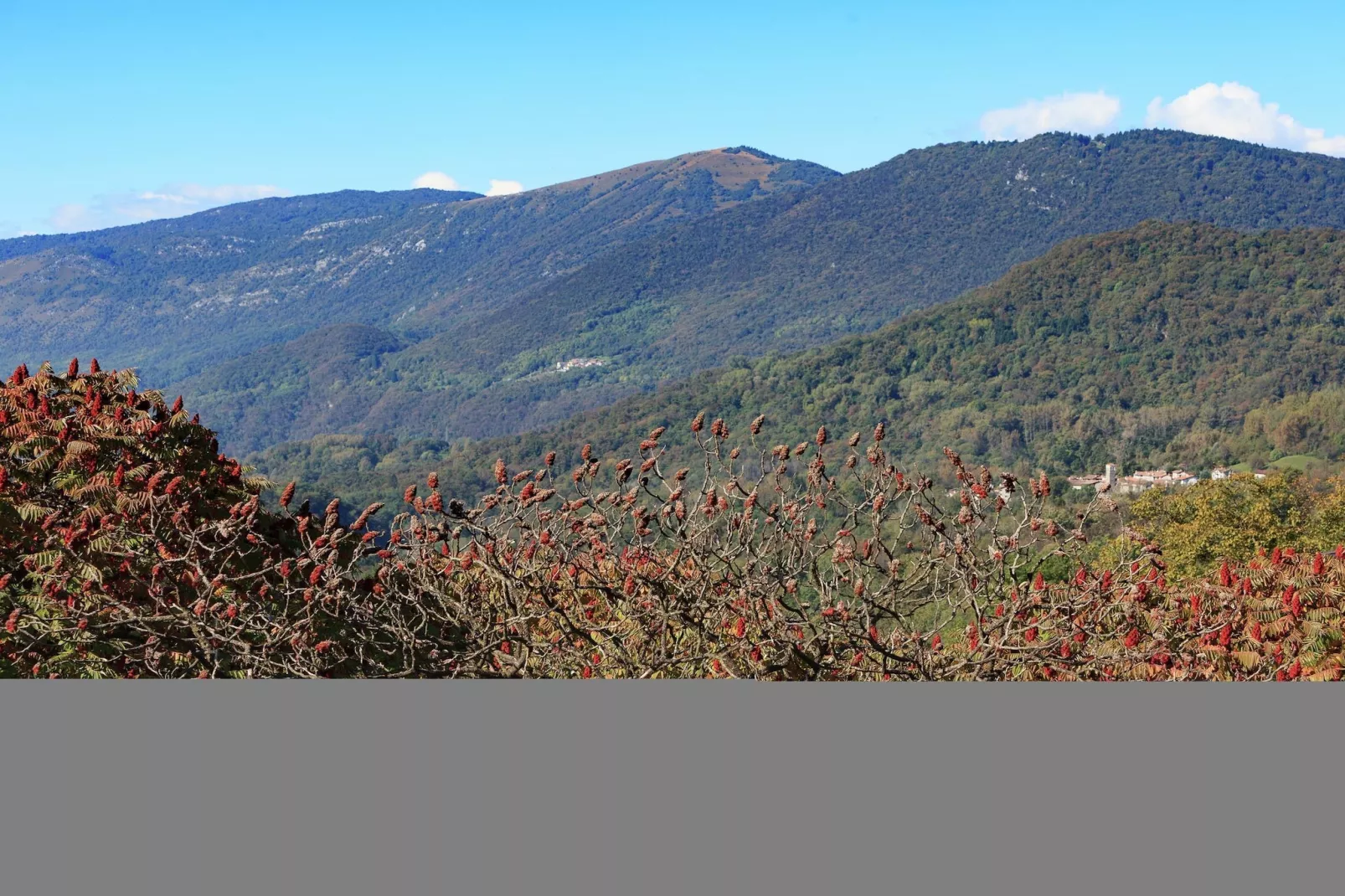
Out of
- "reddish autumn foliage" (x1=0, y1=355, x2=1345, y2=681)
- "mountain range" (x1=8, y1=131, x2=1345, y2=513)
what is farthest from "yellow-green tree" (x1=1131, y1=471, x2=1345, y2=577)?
"mountain range" (x1=8, y1=131, x2=1345, y2=513)

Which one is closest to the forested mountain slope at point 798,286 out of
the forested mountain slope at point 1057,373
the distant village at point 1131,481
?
the forested mountain slope at point 1057,373

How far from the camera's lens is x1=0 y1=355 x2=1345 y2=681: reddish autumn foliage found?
3.24m

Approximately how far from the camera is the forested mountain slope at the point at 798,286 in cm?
16038

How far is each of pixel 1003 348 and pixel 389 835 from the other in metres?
99.6

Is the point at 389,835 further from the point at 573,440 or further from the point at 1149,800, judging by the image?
the point at 573,440

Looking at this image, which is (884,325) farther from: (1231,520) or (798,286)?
(1231,520)

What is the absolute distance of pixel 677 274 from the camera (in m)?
198

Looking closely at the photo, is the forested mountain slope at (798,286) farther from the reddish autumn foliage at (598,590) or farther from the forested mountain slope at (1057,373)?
the reddish autumn foliage at (598,590)

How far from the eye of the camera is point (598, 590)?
3.75m

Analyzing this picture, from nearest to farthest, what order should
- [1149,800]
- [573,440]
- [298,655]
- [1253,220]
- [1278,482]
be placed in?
1. [1149,800]
2. [298,655]
3. [1278,482]
4. [573,440]
5. [1253,220]

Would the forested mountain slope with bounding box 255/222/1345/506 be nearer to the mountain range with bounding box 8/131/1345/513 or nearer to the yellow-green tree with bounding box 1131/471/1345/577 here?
the mountain range with bounding box 8/131/1345/513

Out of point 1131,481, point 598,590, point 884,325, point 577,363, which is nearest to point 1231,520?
point 1131,481

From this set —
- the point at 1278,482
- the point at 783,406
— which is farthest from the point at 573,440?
the point at 1278,482

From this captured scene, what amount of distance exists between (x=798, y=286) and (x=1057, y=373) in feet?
288
